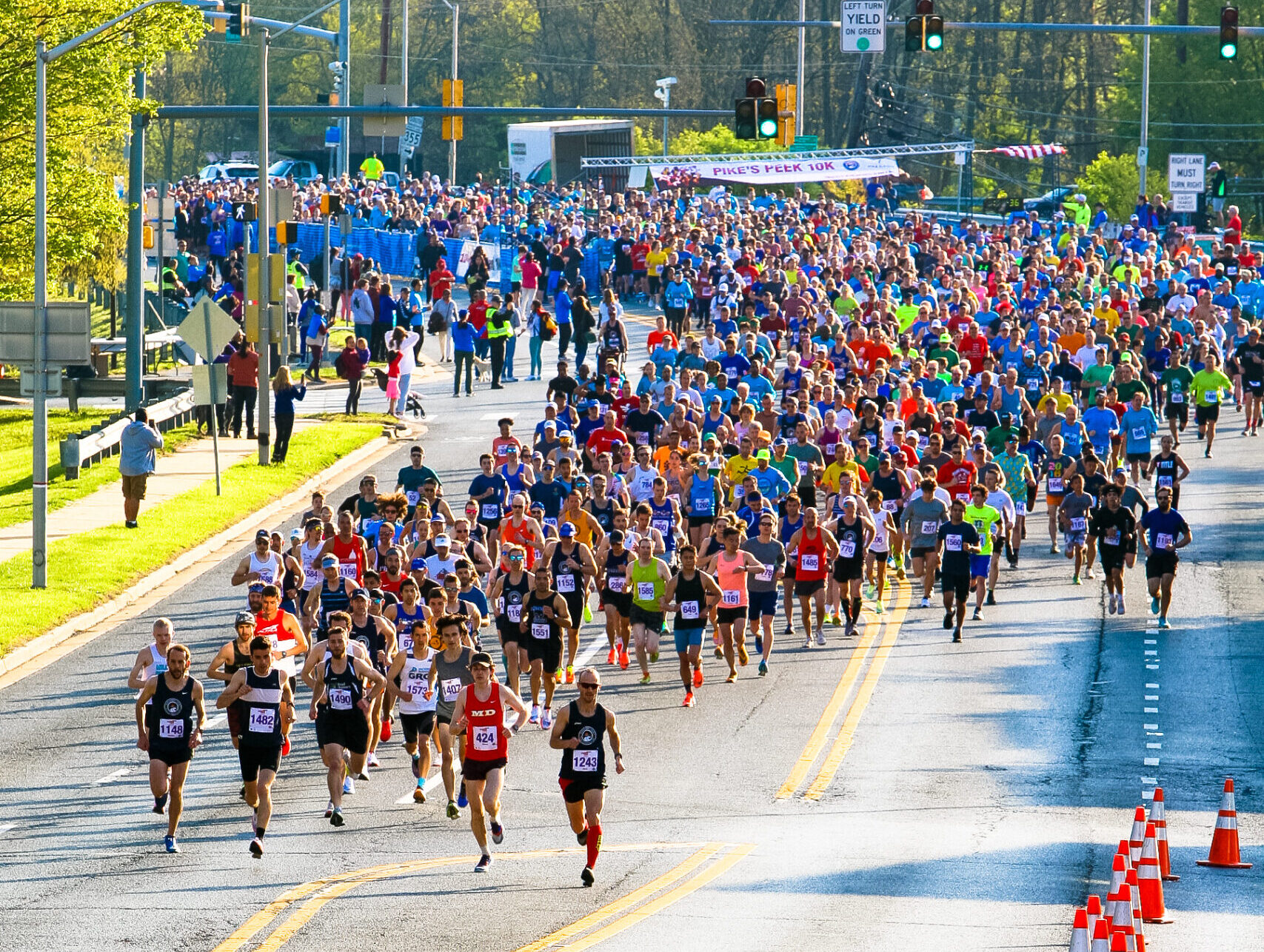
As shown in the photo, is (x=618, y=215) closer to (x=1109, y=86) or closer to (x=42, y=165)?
(x=42, y=165)

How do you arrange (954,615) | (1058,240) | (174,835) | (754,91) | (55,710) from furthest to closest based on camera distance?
(1058,240) < (754,91) < (954,615) < (55,710) < (174,835)

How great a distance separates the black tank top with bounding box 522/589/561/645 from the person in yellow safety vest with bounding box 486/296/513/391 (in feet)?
70.5

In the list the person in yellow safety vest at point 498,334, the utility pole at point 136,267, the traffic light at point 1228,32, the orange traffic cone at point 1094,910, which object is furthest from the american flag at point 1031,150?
the orange traffic cone at point 1094,910

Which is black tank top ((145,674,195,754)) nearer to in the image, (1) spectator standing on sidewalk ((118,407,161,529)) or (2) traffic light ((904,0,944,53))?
(1) spectator standing on sidewalk ((118,407,161,529))

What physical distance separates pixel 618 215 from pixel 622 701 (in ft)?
128

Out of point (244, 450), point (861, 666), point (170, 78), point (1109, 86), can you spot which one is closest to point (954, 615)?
point (861, 666)

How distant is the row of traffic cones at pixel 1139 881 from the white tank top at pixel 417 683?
5.39 metres

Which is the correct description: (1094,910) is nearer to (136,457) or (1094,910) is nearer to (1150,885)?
(1150,885)

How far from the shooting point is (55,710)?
19.2 metres

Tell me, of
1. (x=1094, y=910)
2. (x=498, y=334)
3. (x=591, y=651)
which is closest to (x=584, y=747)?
(x=1094, y=910)

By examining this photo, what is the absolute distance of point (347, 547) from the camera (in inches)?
825

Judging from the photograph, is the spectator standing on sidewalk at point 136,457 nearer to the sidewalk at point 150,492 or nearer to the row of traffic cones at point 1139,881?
the sidewalk at point 150,492

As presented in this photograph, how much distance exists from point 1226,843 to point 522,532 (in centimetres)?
920

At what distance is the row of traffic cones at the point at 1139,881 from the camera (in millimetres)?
10625
